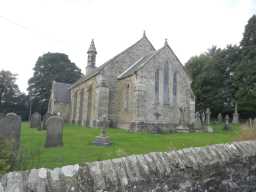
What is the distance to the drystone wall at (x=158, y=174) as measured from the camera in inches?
105

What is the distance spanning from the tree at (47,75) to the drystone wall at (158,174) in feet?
167

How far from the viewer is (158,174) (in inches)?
131

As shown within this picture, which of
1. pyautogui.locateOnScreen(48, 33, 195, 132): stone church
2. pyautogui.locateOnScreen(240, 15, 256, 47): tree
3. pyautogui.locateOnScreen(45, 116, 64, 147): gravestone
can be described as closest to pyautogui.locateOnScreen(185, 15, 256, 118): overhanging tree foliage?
pyautogui.locateOnScreen(240, 15, 256, 47): tree

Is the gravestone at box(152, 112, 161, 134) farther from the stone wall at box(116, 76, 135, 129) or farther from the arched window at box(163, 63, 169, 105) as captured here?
the stone wall at box(116, 76, 135, 129)

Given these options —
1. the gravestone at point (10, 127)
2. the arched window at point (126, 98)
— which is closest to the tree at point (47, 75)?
the arched window at point (126, 98)

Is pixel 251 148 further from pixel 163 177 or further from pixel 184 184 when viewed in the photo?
pixel 163 177

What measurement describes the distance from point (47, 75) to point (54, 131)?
161ft

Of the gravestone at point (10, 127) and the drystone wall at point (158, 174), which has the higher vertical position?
the gravestone at point (10, 127)

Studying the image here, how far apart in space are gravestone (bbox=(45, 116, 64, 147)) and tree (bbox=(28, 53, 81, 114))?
43547 millimetres

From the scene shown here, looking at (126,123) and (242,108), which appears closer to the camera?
(126,123)

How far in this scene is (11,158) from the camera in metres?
3.97

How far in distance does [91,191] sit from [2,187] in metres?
0.96

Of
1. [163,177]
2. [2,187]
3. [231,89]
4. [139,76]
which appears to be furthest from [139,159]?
[231,89]

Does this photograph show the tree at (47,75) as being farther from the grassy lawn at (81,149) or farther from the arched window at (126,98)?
the grassy lawn at (81,149)
